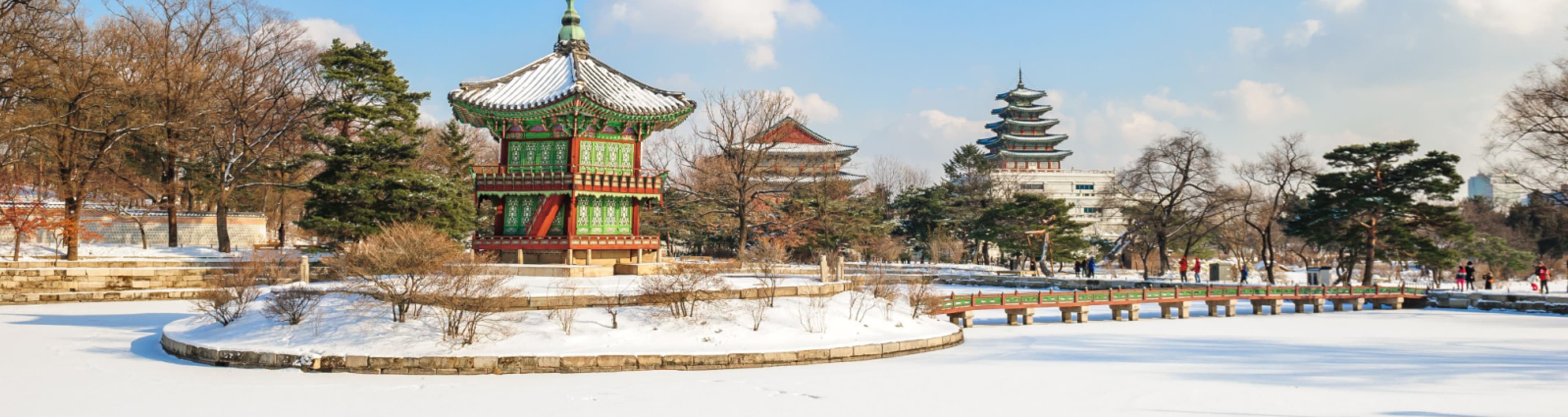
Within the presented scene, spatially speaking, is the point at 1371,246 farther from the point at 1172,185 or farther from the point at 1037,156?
the point at 1037,156

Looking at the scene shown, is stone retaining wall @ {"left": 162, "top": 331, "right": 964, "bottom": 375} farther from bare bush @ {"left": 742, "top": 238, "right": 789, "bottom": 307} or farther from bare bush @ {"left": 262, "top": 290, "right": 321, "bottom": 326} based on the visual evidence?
bare bush @ {"left": 742, "top": 238, "right": 789, "bottom": 307}

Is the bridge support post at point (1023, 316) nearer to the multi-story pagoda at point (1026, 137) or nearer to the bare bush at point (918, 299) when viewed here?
the bare bush at point (918, 299)

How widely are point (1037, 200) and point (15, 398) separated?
1392 inches

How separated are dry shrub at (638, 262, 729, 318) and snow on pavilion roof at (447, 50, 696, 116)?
6.23 meters

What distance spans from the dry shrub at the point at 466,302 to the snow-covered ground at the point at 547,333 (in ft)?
0.48

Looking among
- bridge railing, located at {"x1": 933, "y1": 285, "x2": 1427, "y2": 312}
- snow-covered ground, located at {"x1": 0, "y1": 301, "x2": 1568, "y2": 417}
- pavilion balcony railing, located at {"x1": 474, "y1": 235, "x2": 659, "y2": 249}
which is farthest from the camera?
bridge railing, located at {"x1": 933, "y1": 285, "x2": 1427, "y2": 312}

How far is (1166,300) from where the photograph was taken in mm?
27641

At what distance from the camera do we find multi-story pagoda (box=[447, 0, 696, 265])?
22.9 m

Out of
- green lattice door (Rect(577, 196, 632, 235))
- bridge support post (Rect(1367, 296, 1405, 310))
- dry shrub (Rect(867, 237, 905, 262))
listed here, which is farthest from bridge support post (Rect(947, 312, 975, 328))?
dry shrub (Rect(867, 237, 905, 262))

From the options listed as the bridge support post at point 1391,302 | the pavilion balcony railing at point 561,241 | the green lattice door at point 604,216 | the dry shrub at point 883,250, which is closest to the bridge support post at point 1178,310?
the bridge support post at point 1391,302

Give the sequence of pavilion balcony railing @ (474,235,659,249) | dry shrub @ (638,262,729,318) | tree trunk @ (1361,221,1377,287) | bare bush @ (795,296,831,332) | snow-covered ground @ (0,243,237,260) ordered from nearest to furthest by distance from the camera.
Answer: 1. dry shrub @ (638,262,729,318)
2. bare bush @ (795,296,831,332)
3. pavilion balcony railing @ (474,235,659,249)
4. snow-covered ground @ (0,243,237,260)
5. tree trunk @ (1361,221,1377,287)

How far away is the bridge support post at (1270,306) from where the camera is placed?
29688 mm

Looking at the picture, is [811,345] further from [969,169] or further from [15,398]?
[969,169]

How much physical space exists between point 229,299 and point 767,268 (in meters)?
10.1
